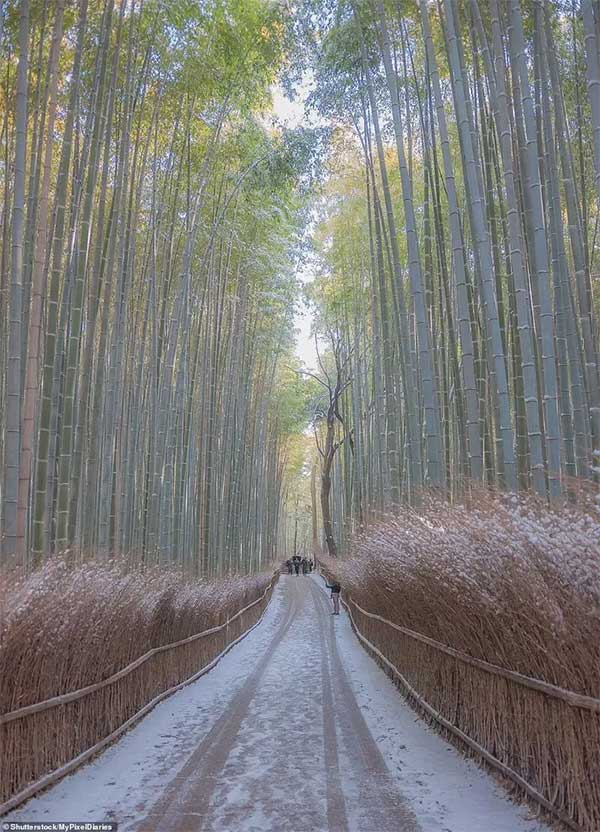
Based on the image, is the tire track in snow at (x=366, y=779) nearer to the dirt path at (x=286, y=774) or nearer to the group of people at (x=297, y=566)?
the dirt path at (x=286, y=774)

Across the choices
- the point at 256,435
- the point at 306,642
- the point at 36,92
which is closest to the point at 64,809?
the point at 36,92

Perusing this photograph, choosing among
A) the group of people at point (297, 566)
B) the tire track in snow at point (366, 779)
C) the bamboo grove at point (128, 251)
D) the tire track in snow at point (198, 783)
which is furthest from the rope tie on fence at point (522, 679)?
the group of people at point (297, 566)

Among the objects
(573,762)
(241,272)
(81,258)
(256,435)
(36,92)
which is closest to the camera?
(573,762)

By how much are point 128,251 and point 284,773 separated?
14.2 feet

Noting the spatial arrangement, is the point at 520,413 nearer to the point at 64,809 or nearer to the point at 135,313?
the point at 64,809

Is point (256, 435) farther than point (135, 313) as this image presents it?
Yes

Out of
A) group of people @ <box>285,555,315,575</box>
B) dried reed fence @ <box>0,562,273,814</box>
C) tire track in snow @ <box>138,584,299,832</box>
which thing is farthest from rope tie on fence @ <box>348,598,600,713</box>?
group of people @ <box>285,555,315,575</box>

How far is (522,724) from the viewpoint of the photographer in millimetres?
2732

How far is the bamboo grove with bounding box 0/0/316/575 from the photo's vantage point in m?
4.21

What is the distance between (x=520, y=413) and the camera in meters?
4.89

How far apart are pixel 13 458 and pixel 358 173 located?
23.8 ft

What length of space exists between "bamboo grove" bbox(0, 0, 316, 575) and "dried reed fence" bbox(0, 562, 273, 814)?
542 millimetres

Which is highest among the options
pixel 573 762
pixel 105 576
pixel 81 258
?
pixel 81 258
